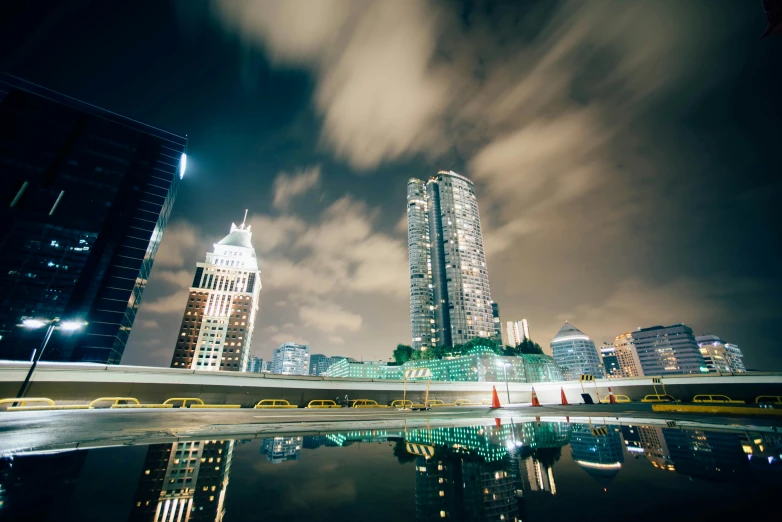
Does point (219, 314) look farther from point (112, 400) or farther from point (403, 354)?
point (112, 400)

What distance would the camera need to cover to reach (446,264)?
6275 inches

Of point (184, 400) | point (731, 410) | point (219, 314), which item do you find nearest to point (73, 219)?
point (184, 400)

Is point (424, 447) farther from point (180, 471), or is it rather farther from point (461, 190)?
point (461, 190)

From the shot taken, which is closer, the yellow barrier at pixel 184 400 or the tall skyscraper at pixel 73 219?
the yellow barrier at pixel 184 400

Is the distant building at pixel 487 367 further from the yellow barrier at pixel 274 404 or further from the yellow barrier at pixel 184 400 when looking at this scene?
the yellow barrier at pixel 184 400

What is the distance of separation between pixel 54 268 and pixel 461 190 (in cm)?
17190

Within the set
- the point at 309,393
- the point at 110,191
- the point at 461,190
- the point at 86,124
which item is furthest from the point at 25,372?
the point at 461,190

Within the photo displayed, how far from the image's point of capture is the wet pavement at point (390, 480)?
1918mm

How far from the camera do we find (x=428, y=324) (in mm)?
153375

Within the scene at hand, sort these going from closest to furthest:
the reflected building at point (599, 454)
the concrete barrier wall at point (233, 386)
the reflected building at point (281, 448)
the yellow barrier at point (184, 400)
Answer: the reflected building at point (599, 454) → the reflected building at point (281, 448) → the concrete barrier wall at point (233, 386) → the yellow barrier at point (184, 400)

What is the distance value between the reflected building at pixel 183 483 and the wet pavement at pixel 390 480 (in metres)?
0.01

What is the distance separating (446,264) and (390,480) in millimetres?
159644

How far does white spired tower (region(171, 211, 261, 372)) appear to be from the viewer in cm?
12106

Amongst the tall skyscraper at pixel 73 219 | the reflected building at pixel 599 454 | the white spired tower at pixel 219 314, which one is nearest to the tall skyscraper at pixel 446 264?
the white spired tower at pixel 219 314
